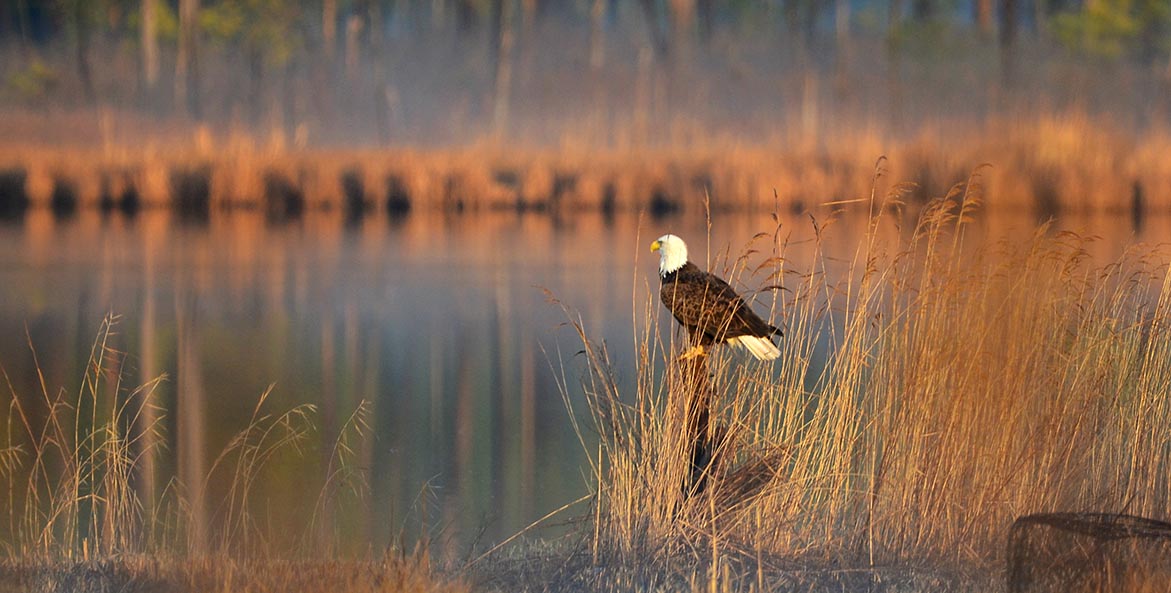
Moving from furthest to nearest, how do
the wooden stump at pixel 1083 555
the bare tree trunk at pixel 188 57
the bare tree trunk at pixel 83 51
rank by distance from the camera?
1. the bare tree trunk at pixel 83 51
2. the bare tree trunk at pixel 188 57
3. the wooden stump at pixel 1083 555

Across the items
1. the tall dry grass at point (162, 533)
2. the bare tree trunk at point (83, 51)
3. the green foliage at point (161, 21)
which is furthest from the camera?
the green foliage at point (161, 21)

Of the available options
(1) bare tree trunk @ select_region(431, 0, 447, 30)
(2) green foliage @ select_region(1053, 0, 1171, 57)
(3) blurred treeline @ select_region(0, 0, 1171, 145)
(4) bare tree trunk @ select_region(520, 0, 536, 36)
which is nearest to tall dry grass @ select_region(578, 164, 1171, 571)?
(3) blurred treeline @ select_region(0, 0, 1171, 145)

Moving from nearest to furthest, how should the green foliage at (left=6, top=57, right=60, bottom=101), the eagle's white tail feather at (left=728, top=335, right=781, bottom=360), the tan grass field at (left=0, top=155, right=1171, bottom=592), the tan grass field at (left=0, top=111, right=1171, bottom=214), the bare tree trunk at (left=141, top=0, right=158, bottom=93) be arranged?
the tan grass field at (left=0, top=155, right=1171, bottom=592), the eagle's white tail feather at (left=728, top=335, right=781, bottom=360), the tan grass field at (left=0, top=111, right=1171, bottom=214), the green foliage at (left=6, top=57, right=60, bottom=101), the bare tree trunk at (left=141, top=0, right=158, bottom=93)

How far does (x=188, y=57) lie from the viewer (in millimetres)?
33875

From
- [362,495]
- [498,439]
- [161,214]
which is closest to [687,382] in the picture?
[362,495]

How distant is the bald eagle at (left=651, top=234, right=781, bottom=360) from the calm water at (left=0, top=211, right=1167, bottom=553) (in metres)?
0.43

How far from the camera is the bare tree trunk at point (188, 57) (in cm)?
3353

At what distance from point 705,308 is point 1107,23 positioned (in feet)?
107

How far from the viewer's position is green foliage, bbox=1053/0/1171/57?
112ft

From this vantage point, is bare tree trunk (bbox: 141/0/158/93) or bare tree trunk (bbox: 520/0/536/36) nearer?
bare tree trunk (bbox: 141/0/158/93)

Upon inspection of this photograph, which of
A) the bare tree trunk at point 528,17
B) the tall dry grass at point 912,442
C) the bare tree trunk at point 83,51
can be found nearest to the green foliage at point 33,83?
the bare tree trunk at point 83,51

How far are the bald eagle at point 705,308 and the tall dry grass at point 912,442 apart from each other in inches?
3.3

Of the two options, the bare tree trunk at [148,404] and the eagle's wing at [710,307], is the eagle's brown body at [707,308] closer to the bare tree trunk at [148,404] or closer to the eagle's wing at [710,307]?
the eagle's wing at [710,307]

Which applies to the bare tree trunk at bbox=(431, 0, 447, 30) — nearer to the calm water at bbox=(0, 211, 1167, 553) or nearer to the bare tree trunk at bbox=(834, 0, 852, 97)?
the bare tree trunk at bbox=(834, 0, 852, 97)
